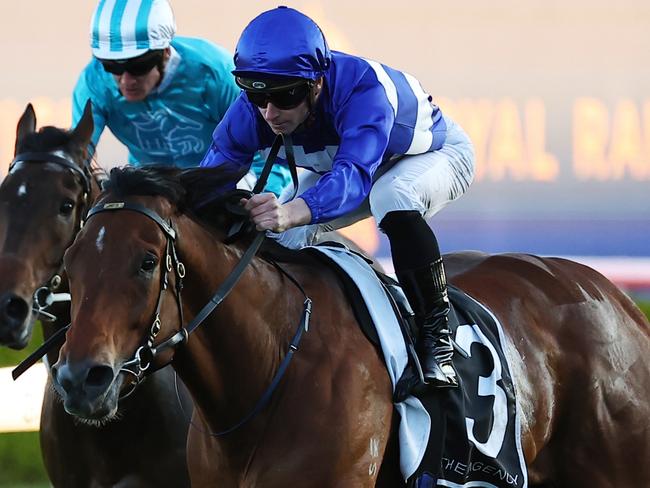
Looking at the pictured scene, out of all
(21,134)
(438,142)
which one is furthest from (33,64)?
(438,142)

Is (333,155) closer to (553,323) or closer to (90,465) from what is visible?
(553,323)

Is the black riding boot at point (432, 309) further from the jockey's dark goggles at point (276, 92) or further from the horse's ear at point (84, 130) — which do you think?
the horse's ear at point (84, 130)

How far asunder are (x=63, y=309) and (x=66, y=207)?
1.14 feet

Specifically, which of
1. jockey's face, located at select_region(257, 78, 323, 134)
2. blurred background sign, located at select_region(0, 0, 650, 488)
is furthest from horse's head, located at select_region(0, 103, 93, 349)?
blurred background sign, located at select_region(0, 0, 650, 488)

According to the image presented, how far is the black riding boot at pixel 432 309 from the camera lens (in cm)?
393

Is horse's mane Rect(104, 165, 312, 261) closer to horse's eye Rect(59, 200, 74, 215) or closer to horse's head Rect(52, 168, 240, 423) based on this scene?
horse's head Rect(52, 168, 240, 423)

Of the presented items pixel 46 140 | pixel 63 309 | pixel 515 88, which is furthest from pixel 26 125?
pixel 515 88

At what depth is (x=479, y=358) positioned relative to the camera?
162 inches

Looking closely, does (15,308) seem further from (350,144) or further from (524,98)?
(524,98)

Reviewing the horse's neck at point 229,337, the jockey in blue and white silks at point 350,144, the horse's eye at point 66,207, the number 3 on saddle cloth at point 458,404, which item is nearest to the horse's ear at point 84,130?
the horse's eye at point 66,207

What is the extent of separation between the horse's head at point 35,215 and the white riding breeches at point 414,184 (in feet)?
2.27

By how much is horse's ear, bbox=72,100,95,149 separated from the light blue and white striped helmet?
34cm

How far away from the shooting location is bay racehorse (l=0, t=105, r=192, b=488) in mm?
4289

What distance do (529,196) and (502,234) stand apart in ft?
1.31
